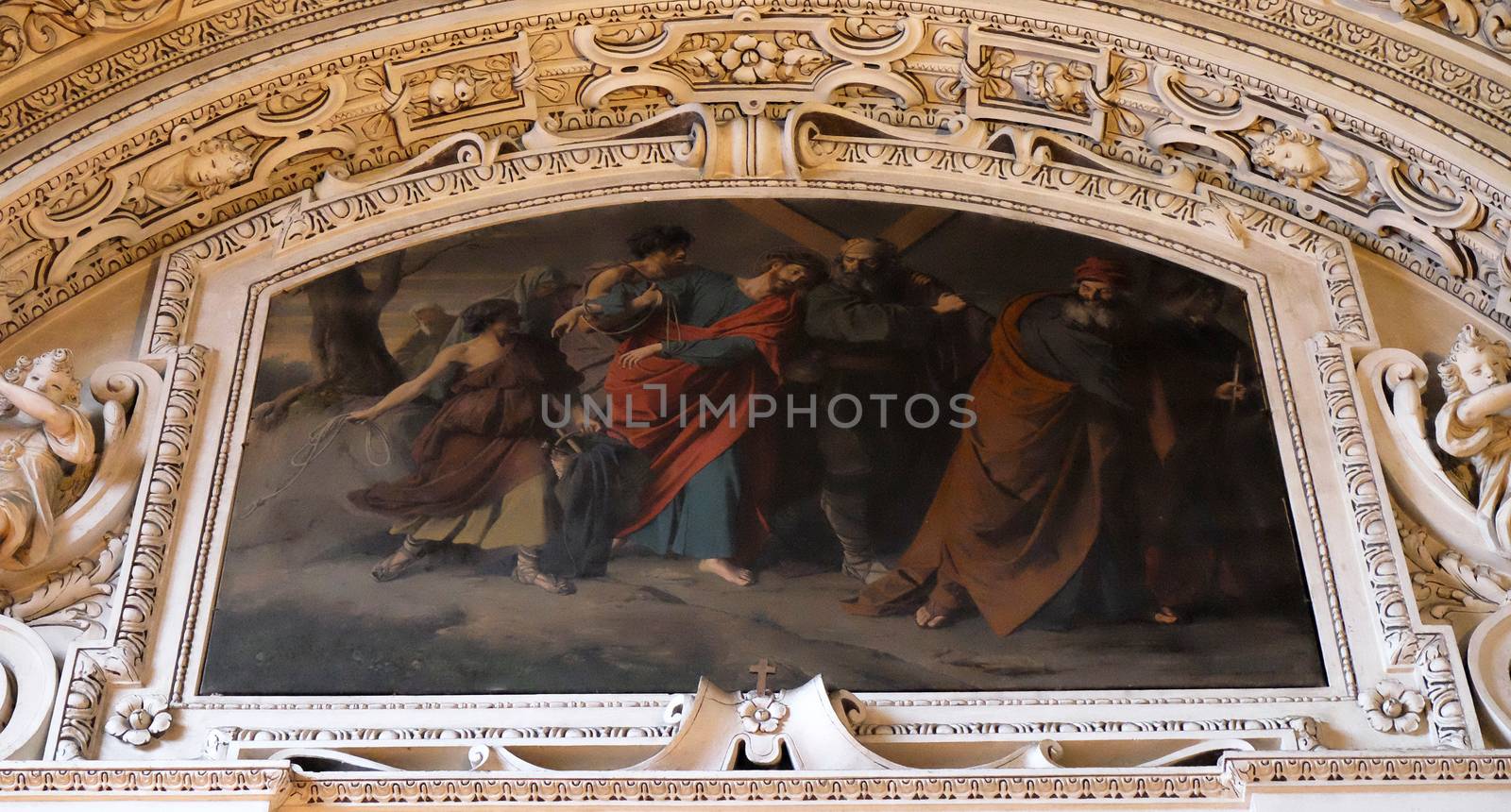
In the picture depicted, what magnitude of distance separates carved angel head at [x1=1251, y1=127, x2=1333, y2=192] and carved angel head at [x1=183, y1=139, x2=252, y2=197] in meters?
4.54

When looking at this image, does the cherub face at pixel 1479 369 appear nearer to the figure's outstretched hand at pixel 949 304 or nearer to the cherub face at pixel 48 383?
the figure's outstretched hand at pixel 949 304

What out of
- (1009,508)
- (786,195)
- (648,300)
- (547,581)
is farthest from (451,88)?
(1009,508)

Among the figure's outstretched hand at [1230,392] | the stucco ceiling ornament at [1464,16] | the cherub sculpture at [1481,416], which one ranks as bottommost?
the cherub sculpture at [1481,416]

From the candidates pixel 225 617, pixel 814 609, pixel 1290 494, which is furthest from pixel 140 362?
pixel 1290 494

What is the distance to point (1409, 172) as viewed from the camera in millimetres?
8305

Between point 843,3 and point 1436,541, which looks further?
point 843,3

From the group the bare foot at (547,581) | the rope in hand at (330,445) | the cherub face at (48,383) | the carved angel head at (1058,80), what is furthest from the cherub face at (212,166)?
the carved angel head at (1058,80)

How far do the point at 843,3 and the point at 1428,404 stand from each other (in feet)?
10.2

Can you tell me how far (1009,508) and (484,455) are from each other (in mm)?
2131

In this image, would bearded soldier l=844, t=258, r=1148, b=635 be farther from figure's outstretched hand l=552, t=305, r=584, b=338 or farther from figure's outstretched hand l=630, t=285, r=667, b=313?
figure's outstretched hand l=552, t=305, r=584, b=338

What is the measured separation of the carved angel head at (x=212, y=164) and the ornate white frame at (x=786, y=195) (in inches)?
8.6

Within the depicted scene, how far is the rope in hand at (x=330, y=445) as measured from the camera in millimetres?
7789

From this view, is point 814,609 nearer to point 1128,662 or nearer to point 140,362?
point 1128,662

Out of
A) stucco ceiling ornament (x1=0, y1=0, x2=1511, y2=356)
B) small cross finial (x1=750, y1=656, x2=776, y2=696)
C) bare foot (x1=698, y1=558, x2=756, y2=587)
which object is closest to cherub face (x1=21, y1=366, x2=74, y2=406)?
stucco ceiling ornament (x1=0, y1=0, x2=1511, y2=356)
